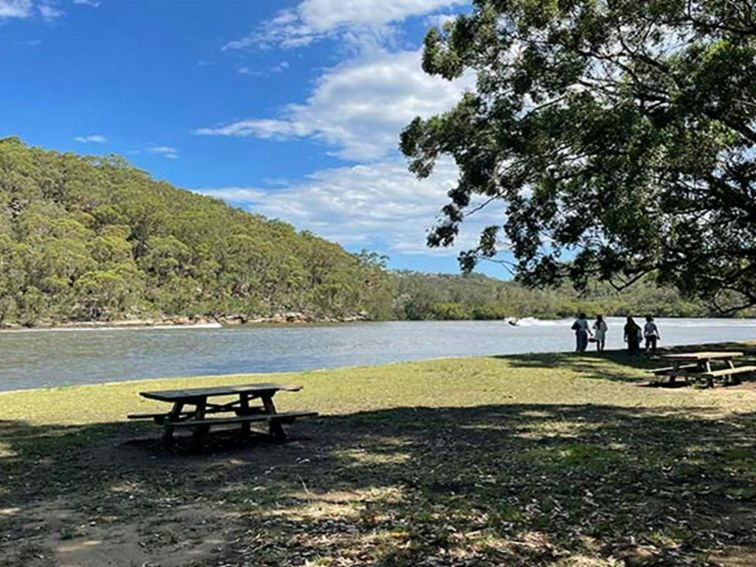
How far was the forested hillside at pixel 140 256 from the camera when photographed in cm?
9775

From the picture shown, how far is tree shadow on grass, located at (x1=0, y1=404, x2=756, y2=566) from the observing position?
4367 mm

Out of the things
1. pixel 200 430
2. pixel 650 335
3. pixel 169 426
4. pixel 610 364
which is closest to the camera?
pixel 200 430

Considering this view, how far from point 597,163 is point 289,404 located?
651 centimetres

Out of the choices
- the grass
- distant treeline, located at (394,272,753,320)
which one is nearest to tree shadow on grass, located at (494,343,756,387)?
the grass

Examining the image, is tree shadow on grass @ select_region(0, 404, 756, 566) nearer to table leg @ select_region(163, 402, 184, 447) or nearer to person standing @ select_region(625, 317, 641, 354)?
table leg @ select_region(163, 402, 184, 447)

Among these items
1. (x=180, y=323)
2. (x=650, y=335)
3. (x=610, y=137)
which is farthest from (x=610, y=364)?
(x=180, y=323)

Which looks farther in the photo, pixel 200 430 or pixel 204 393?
pixel 204 393

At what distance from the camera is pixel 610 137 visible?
310 inches

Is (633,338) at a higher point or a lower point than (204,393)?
higher

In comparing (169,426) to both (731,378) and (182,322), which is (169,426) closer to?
(731,378)

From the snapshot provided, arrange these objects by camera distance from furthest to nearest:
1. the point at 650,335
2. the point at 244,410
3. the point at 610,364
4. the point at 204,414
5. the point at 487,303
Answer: the point at 487,303, the point at 650,335, the point at 610,364, the point at 244,410, the point at 204,414

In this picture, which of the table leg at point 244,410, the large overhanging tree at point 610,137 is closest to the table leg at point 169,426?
the table leg at point 244,410

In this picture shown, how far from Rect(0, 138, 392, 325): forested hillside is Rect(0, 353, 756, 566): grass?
93.2m

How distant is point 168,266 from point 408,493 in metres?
119
